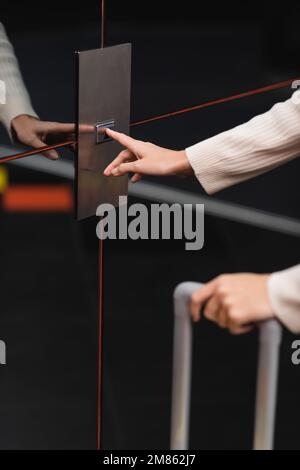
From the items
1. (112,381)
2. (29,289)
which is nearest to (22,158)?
(29,289)

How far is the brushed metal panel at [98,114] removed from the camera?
1.73 metres

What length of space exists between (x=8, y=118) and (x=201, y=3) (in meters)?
0.57

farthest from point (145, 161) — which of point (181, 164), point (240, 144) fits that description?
point (240, 144)

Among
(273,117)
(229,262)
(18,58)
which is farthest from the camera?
(229,262)

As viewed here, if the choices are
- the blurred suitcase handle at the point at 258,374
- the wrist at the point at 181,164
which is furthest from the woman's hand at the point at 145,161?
the blurred suitcase handle at the point at 258,374

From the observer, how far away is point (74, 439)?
6.68ft

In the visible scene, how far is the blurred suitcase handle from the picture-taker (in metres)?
1.04

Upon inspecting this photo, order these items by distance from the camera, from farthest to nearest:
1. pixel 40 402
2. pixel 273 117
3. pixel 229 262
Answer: pixel 229 262
pixel 40 402
pixel 273 117

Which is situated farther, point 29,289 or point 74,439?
point 74,439

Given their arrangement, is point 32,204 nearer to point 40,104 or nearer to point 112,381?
point 40,104

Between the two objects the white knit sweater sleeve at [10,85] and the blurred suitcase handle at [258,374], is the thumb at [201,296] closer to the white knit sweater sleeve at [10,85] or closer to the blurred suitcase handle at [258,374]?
the blurred suitcase handle at [258,374]

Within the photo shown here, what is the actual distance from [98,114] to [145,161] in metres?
0.17

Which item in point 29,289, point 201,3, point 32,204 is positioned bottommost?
point 29,289

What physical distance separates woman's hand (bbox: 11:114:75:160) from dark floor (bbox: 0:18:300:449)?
0.02 m
